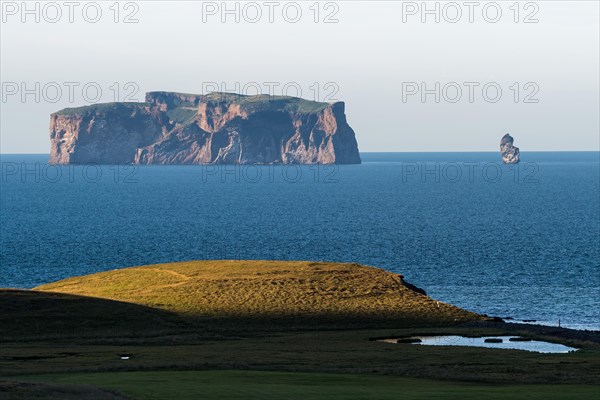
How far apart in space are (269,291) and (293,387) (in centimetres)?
4875

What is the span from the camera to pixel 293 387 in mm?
44125

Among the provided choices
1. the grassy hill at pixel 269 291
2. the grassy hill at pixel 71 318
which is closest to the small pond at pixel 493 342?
the grassy hill at pixel 269 291

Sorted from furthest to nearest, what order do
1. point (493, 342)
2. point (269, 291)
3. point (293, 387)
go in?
point (269, 291) → point (493, 342) → point (293, 387)

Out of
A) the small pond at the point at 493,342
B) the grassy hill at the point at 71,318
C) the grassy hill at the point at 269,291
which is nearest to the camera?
the small pond at the point at 493,342

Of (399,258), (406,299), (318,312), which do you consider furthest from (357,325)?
(399,258)

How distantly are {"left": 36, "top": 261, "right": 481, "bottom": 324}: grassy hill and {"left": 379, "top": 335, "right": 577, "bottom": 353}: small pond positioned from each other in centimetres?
894

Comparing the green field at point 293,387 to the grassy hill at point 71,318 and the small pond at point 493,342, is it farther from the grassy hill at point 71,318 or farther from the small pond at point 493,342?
the grassy hill at point 71,318

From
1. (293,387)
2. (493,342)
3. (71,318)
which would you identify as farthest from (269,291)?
(293,387)

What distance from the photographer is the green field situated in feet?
135

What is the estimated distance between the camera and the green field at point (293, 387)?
41.1m

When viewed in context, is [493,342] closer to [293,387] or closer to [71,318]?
[293,387]

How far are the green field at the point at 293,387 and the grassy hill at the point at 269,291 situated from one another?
35324 millimetres

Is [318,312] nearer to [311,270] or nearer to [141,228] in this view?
[311,270]

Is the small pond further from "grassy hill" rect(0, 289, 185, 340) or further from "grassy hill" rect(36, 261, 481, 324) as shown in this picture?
"grassy hill" rect(0, 289, 185, 340)
